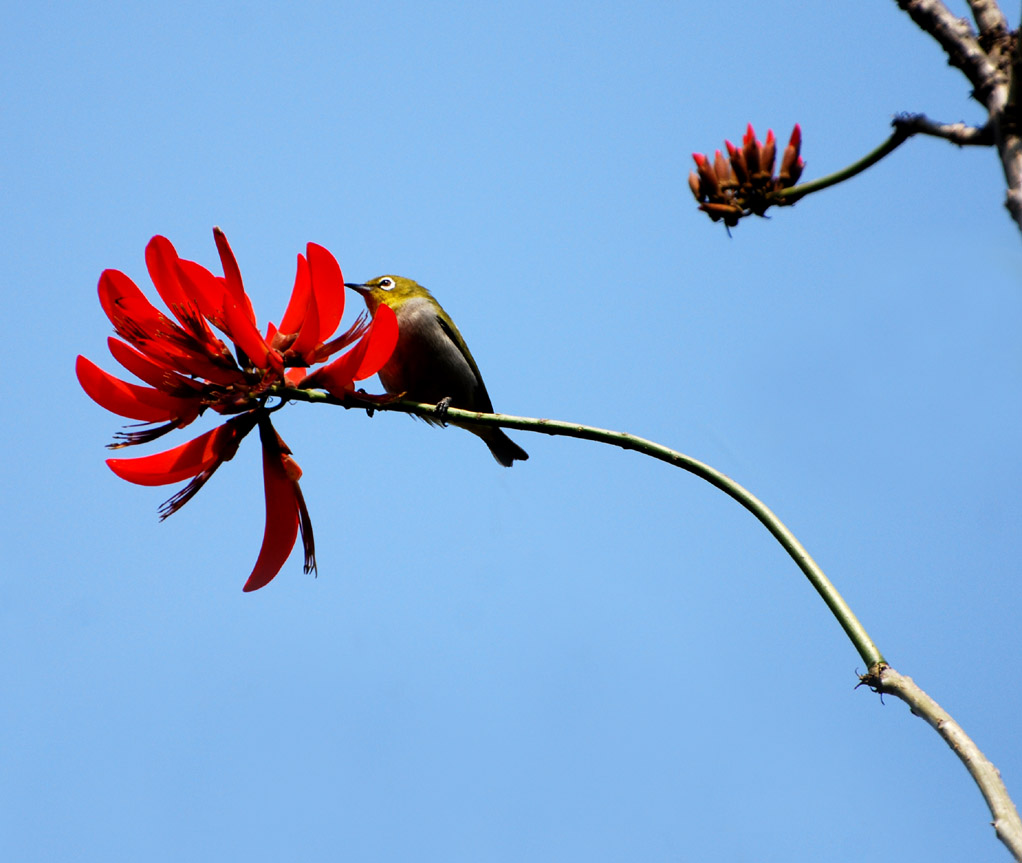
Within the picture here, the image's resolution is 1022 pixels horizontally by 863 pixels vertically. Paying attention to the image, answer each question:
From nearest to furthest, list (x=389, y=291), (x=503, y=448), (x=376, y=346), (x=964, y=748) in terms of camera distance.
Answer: (x=964, y=748)
(x=376, y=346)
(x=503, y=448)
(x=389, y=291)

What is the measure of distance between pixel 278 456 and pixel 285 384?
23 cm

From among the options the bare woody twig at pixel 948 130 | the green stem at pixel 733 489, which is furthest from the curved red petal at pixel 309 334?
the bare woody twig at pixel 948 130

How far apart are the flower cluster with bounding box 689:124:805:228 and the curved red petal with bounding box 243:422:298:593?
1.36 meters

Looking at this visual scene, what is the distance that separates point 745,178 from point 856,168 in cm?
42

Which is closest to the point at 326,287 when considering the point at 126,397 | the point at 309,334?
the point at 309,334

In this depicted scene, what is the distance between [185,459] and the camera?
2686mm

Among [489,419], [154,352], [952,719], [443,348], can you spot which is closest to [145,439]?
[154,352]

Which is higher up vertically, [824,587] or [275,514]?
[275,514]

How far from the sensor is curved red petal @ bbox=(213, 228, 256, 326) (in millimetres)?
2682

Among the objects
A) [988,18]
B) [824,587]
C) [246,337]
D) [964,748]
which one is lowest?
[964,748]

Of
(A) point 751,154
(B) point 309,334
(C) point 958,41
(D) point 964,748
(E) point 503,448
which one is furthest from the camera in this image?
(E) point 503,448

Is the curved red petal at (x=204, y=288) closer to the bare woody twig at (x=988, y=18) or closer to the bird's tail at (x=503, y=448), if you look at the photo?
the bare woody twig at (x=988, y=18)

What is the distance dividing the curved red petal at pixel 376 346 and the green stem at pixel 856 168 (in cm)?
115

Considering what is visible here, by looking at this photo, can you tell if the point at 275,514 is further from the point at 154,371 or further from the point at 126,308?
the point at 126,308
